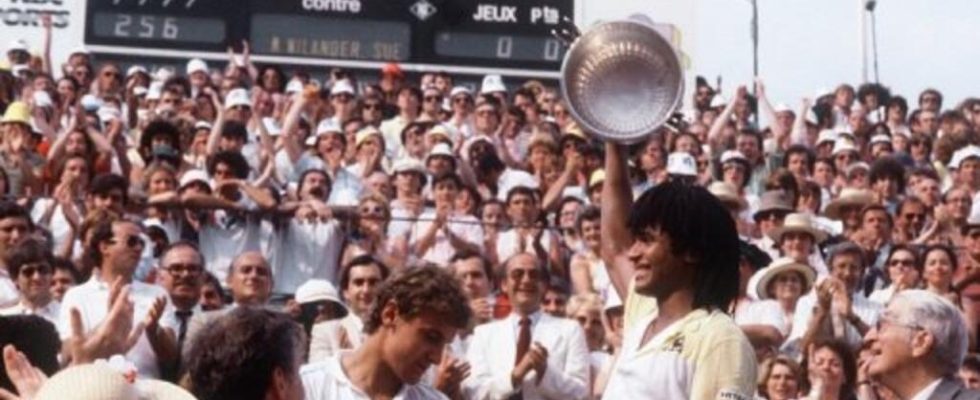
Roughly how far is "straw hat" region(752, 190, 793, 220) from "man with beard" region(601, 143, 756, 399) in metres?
10.6

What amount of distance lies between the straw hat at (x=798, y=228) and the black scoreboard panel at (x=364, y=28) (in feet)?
30.4

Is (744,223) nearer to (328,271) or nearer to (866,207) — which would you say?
(866,207)

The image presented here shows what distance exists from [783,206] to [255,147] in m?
4.40

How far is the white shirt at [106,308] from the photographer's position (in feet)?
40.9

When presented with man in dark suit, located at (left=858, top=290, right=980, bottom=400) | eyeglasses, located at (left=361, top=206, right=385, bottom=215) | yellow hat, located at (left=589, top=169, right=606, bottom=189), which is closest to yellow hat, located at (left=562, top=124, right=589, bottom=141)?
yellow hat, located at (left=589, top=169, right=606, bottom=189)

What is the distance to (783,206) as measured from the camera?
18.2 m

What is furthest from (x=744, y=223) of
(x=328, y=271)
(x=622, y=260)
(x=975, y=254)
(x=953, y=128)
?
(x=622, y=260)

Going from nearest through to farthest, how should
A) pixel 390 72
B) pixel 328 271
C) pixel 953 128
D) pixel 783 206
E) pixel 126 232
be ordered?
pixel 126 232
pixel 328 271
pixel 783 206
pixel 953 128
pixel 390 72

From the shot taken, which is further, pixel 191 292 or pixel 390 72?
pixel 390 72

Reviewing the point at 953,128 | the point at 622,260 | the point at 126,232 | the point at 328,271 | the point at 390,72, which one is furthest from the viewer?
the point at 390,72

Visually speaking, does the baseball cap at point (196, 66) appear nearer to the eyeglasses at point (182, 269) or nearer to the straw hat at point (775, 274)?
the straw hat at point (775, 274)

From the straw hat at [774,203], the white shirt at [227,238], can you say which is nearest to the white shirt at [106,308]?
the white shirt at [227,238]

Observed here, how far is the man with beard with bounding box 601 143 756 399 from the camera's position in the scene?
23.6ft

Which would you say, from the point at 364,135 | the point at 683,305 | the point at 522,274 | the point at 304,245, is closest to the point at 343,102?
the point at 364,135
